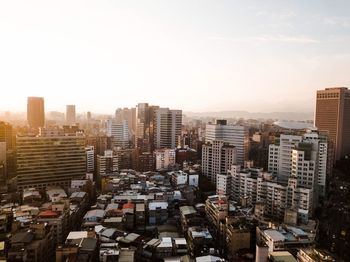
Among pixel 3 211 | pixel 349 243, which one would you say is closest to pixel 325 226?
pixel 349 243

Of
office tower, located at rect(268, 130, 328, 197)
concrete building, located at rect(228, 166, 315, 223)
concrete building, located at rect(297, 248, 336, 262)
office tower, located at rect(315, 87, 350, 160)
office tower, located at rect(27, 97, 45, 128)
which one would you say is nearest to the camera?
concrete building, located at rect(297, 248, 336, 262)

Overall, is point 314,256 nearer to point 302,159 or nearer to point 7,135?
point 302,159

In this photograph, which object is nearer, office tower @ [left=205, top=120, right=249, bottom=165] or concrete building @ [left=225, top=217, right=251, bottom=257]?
concrete building @ [left=225, top=217, right=251, bottom=257]

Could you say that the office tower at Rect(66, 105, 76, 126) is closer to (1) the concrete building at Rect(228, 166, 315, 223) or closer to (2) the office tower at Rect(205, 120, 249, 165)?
(2) the office tower at Rect(205, 120, 249, 165)

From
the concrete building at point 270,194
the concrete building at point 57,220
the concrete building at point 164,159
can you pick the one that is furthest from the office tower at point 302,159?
the concrete building at point 57,220

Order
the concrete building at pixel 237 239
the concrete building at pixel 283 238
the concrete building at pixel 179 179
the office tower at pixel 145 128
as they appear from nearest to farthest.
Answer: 1. the concrete building at pixel 283 238
2. the concrete building at pixel 237 239
3. the concrete building at pixel 179 179
4. the office tower at pixel 145 128

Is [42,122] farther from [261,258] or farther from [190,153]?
[261,258]

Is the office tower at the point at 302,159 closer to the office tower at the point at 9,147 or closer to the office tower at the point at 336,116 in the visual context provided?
the office tower at the point at 336,116

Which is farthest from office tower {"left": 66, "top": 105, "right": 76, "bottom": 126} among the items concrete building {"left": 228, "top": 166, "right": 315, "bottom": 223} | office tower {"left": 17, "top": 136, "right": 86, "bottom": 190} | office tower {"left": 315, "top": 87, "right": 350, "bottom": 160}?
concrete building {"left": 228, "top": 166, "right": 315, "bottom": 223}
